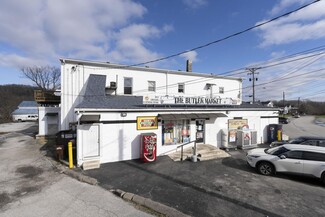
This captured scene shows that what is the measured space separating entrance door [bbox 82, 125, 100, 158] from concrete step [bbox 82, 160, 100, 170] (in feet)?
1.64

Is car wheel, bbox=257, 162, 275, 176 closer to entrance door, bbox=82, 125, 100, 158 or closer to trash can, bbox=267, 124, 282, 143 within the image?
trash can, bbox=267, 124, 282, 143

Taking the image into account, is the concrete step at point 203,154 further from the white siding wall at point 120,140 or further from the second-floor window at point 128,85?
the second-floor window at point 128,85

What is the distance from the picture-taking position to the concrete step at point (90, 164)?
355 inches

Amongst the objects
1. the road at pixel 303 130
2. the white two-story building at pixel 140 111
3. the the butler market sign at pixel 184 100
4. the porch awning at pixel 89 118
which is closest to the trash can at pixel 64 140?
the white two-story building at pixel 140 111

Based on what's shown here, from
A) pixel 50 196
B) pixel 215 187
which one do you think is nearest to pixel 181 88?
pixel 215 187

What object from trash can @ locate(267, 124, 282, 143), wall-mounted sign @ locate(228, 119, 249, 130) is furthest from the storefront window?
trash can @ locate(267, 124, 282, 143)

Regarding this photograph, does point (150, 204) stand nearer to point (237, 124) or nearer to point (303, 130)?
point (237, 124)

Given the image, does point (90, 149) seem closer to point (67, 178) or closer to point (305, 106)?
point (67, 178)

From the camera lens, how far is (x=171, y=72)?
55.4ft

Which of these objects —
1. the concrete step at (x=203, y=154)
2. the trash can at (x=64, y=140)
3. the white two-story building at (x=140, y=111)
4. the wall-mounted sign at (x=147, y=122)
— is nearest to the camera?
the white two-story building at (x=140, y=111)

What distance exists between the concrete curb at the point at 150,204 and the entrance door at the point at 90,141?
145 inches

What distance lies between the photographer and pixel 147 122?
1116 centimetres

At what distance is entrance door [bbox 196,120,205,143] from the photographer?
1303cm

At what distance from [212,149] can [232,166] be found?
2367mm
